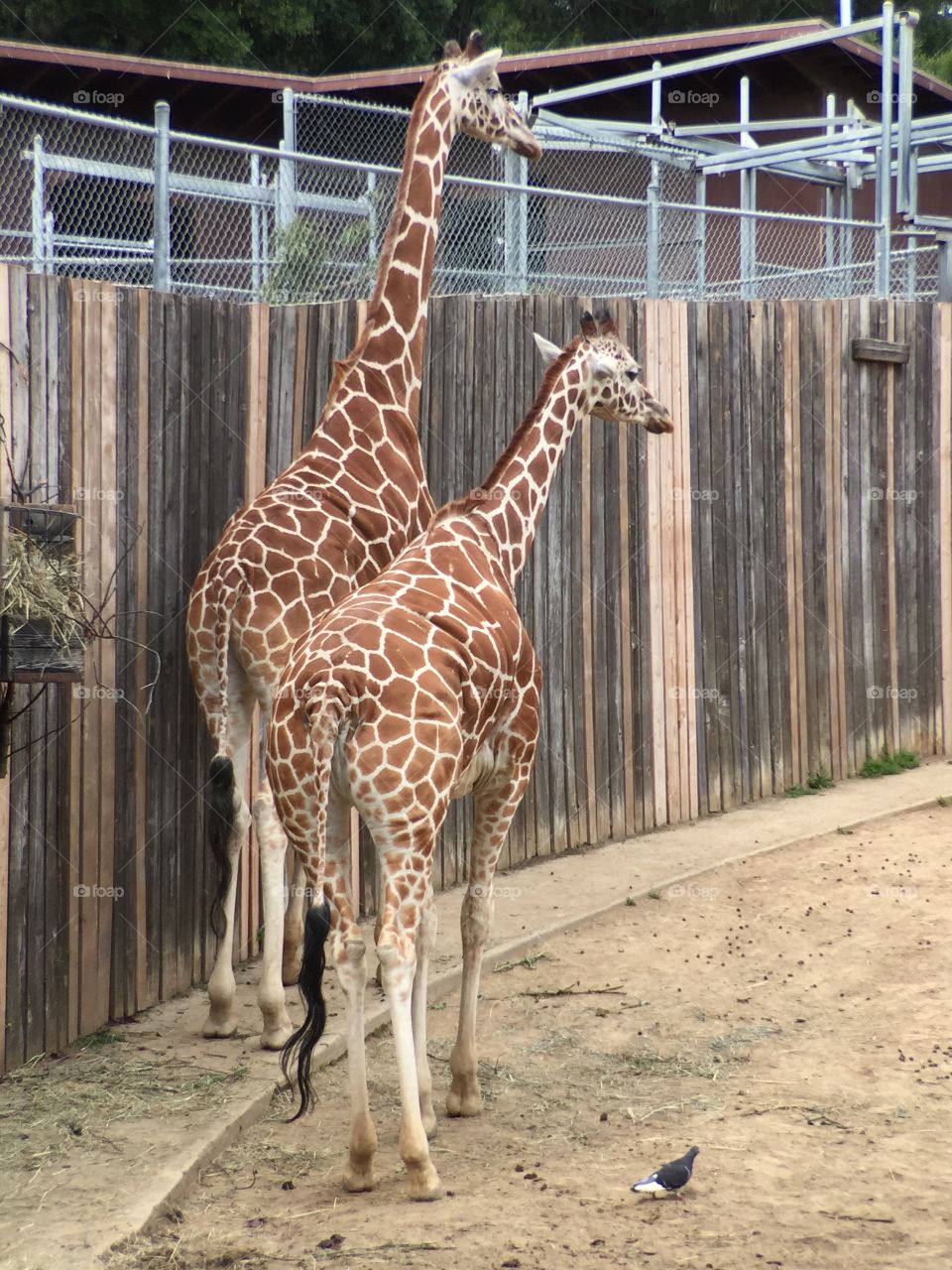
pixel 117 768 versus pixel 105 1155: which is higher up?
pixel 117 768

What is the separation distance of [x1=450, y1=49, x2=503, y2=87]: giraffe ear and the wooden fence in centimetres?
115

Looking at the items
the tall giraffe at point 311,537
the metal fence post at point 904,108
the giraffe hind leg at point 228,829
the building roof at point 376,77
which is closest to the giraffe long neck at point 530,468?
the tall giraffe at point 311,537

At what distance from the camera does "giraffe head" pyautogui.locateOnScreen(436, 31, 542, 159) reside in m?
6.91

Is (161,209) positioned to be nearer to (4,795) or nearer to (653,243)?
(4,795)

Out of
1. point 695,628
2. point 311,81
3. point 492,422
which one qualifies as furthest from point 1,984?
point 311,81

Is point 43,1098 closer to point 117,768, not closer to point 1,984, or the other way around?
point 1,984

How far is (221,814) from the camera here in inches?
228

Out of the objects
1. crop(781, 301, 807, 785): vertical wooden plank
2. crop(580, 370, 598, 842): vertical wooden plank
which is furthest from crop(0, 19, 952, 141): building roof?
crop(580, 370, 598, 842): vertical wooden plank

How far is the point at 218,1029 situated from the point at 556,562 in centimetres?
345

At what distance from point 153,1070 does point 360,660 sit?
190cm

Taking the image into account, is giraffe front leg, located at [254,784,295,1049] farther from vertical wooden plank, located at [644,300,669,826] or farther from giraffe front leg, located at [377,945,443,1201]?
vertical wooden plank, located at [644,300,669,826]

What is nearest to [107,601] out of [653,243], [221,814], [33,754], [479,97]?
[33,754]

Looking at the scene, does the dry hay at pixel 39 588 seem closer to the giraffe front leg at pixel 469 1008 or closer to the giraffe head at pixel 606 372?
the giraffe front leg at pixel 469 1008

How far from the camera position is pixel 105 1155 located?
4699 mm
